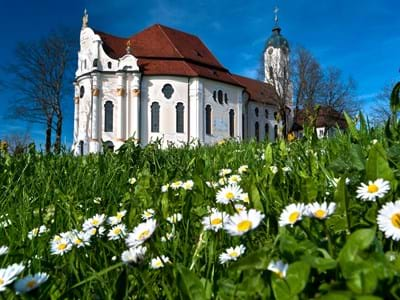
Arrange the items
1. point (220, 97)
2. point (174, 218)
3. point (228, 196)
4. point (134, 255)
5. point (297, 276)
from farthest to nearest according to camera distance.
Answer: point (220, 97), point (174, 218), point (228, 196), point (134, 255), point (297, 276)

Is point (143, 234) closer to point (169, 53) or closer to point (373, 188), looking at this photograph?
point (373, 188)

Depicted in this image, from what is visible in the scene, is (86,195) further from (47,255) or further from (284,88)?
(284,88)

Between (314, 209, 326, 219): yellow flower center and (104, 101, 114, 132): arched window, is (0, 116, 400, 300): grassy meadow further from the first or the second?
(104, 101, 114, 132): arched window

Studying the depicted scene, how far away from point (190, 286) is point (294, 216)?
23cm

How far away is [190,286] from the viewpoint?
0.67 m

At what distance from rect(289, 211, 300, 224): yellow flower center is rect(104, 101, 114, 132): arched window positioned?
34.1m

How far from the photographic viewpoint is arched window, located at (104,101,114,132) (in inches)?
1335

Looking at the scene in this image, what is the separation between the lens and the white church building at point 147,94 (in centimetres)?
3375

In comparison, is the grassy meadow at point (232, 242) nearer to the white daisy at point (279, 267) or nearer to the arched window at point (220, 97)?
the white daisy at point (279, 267)

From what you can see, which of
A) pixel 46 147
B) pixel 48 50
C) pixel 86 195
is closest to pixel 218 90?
pixel 48 50

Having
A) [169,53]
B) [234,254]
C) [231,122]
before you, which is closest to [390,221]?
[234,254]

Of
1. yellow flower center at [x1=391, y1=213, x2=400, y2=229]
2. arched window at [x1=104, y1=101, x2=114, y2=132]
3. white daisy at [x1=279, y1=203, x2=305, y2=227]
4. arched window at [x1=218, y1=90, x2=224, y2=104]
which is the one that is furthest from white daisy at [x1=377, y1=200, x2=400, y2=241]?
arched window at [x1=218, y1=90, x2=224, y2=104]

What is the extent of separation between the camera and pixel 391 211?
677mm

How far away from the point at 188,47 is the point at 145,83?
7.62 metres
